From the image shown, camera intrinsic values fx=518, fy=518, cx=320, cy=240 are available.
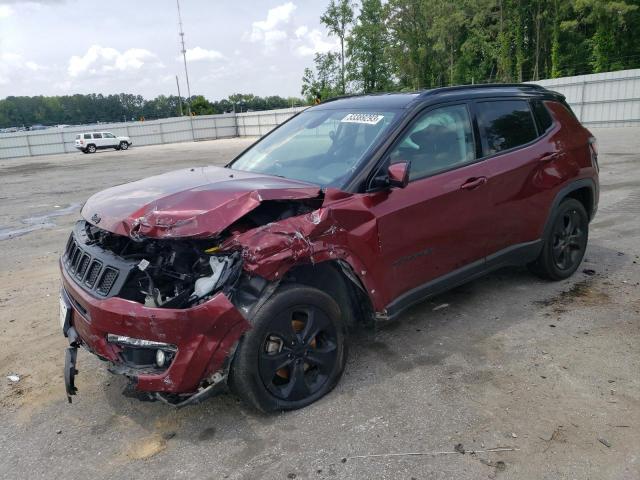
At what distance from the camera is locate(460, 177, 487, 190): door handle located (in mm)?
3883

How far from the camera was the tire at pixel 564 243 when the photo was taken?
189 inches

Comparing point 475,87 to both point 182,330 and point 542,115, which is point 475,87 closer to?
point 542,115

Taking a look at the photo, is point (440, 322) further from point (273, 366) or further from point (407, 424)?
point (273, 366)

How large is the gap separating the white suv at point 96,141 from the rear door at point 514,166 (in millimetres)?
39304

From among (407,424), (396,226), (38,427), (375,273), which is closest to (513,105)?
(396,226)

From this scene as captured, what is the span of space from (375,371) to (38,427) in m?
2.14

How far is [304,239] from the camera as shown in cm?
296

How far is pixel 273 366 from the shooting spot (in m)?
2.97

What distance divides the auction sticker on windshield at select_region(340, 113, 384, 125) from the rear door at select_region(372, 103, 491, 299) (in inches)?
10.9

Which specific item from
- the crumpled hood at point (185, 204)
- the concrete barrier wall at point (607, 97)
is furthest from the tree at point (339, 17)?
the crumpled hood at point (185, 204)

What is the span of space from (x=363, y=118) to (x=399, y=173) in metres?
0.86

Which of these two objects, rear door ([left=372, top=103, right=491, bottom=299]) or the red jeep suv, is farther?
rear door ([left=372, top=103, right=491, bottom=299])

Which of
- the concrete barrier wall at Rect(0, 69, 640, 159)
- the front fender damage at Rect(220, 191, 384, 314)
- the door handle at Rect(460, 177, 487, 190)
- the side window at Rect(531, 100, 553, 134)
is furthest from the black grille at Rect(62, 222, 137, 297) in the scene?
the concrete barrier wall at Rect(0, 69, 640, 159)

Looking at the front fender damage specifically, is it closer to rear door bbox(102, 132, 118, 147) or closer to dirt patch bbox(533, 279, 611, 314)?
dirt patch bbox(533, 279, 611, 314)
